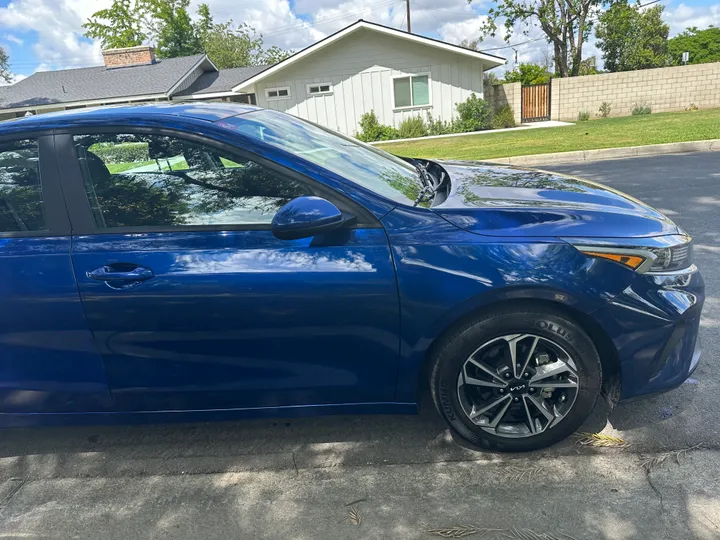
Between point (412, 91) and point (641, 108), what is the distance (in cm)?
966

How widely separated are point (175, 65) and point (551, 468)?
31759 millimetres

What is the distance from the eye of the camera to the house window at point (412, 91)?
20.9 meters

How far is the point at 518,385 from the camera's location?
2.39 m

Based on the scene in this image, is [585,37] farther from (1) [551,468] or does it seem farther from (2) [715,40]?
(1) [551,468]

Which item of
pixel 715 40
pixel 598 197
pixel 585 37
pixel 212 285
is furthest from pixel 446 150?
pixel 715 40

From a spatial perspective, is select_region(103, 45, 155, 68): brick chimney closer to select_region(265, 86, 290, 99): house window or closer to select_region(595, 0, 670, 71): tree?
select_region(265, 86, 290, 99): house window

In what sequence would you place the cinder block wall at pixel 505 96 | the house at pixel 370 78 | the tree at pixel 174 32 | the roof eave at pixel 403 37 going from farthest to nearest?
the tree at pixel 174 32, the cinder block wall at pixel 505 96, the house at pixel 370 78, the roof eave at pixel 403 37

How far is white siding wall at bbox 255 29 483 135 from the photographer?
67.7 ft

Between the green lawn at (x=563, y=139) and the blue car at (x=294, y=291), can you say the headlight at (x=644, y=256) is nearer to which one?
the blue car at (x=294, y=291)

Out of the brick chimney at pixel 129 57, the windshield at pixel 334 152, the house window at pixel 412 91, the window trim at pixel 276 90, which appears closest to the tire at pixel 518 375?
the windshield at pixel 334 152

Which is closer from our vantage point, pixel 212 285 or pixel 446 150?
pixel 212 285

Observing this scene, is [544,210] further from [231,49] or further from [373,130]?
[231,49]

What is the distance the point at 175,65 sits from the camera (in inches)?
1158

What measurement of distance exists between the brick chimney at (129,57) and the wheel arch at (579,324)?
33.8m
